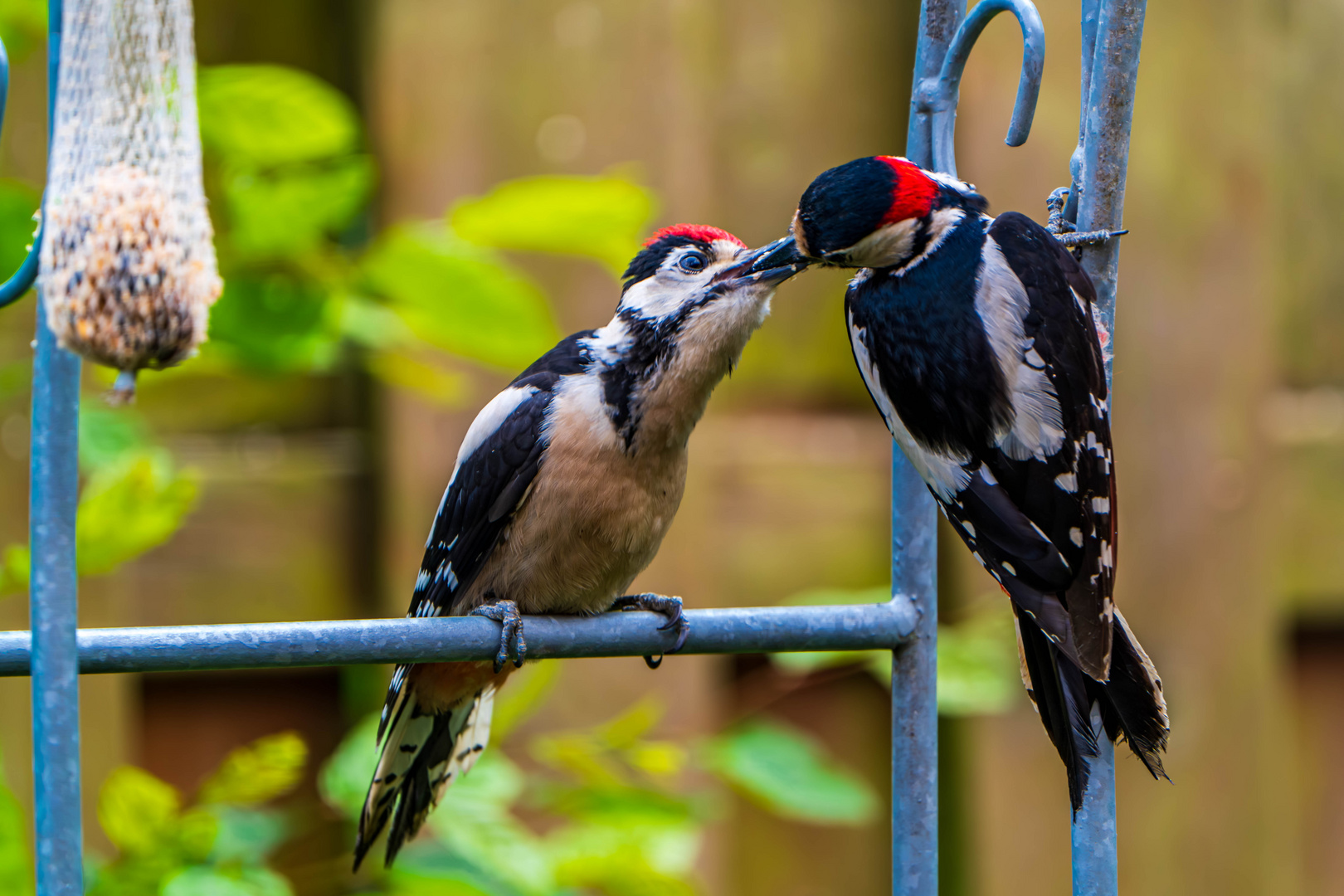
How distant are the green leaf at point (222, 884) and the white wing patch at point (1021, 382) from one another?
43.9 inches

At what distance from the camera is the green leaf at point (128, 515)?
63.5 inches

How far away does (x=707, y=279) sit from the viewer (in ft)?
5.32

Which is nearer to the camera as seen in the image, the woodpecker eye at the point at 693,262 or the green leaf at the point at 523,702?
the woodpecker eye at the point at 693,262

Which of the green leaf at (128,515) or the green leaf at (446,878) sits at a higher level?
the green leaf at (128,515)

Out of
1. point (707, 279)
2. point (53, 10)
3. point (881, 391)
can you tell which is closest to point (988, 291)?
point (881, 391)

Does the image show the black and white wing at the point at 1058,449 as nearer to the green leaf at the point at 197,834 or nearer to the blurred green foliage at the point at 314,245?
the blurred green foliage at the point at 314,245

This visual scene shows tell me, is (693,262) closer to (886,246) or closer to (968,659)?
(886,246)

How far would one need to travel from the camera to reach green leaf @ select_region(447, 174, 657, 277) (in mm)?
1871

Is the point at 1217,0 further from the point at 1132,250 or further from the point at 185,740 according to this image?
the point at 185,740

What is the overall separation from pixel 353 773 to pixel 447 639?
29.0 inches

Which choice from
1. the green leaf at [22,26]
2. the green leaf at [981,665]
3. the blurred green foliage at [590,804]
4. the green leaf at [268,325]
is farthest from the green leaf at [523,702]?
the green leaf at [22,26]

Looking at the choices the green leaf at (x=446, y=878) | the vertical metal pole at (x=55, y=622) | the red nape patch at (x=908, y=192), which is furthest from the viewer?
the green leaf at (x=446, y=878)

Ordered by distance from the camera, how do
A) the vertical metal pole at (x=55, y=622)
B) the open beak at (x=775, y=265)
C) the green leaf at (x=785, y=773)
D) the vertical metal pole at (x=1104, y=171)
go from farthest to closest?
the green leaf at (x=785, y=773) < the open beak at (x=775, y=265) < the vertical metal pole at (x=1104, y=171) < the vertical metal pole at (x=55, y=622)

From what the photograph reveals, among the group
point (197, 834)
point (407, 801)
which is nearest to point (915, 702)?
point (407, 801)
